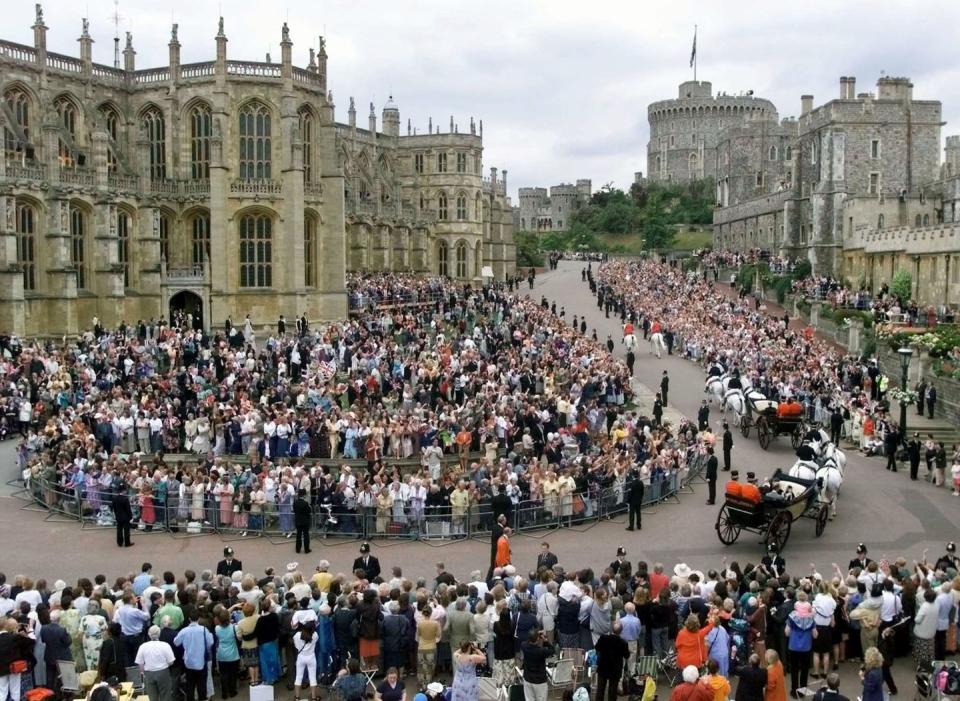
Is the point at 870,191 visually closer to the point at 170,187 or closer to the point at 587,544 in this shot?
the point at 170,187

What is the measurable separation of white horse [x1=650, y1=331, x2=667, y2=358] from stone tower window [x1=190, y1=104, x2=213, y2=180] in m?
23.9

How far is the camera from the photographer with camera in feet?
39.2

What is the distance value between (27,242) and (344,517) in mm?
29778

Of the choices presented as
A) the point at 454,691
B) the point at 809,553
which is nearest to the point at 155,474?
the point at 454,691

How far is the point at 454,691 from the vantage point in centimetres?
1184

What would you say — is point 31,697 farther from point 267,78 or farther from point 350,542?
point 267,78

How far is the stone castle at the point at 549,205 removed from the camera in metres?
161

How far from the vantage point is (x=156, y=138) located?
50062 mm

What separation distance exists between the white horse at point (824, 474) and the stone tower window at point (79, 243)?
36273 mm

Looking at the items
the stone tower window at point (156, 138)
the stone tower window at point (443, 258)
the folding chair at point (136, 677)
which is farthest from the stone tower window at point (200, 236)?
the folding chair at point (136, 677)

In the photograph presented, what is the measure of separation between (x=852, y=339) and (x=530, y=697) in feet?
110

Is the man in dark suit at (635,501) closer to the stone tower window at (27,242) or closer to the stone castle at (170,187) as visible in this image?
the stone castle at (170,187)

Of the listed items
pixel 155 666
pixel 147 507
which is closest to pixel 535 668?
pixel 155 666

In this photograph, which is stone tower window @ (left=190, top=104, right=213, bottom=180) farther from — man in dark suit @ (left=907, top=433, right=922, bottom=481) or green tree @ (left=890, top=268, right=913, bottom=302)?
man in dark suit @ (left=907, top=433, right=922, bottom=481)
